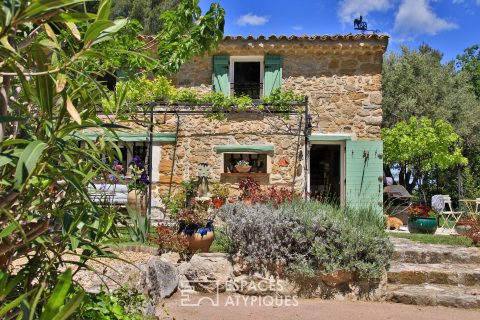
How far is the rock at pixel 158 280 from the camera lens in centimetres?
474

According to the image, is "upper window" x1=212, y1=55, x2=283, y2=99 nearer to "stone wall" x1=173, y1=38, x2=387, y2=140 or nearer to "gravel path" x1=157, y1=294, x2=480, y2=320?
"stone wall" x1=173, y1=38, x2=387, y2=140

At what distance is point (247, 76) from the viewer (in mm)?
11578

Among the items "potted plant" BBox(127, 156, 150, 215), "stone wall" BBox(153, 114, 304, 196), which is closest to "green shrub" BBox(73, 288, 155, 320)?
"potted plant" BBox(127, 156, 150, 215)

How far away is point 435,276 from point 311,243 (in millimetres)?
1952

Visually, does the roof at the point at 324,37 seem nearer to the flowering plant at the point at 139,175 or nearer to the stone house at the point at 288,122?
the stone house at the point at 288,122

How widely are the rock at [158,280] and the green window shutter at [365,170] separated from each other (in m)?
6.01

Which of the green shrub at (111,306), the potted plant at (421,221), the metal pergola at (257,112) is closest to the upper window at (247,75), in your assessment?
the metal pergola at (257,112)

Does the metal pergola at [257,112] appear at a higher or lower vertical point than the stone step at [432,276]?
higher

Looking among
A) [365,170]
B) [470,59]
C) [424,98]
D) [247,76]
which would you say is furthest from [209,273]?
[470,59]

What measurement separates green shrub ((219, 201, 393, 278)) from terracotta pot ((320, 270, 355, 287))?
0.09 metres

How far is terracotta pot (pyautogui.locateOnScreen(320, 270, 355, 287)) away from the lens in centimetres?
562

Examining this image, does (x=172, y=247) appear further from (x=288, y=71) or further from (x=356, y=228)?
(x=288, y=71)

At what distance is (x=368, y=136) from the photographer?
1066cm

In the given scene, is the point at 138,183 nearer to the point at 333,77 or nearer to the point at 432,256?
the point at 333,77
